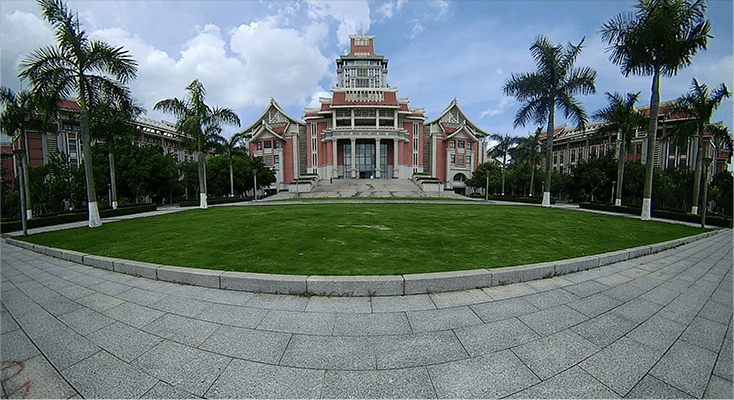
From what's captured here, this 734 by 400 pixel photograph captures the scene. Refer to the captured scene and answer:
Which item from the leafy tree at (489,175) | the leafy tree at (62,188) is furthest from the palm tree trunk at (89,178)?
the leafy tree at (489,175)

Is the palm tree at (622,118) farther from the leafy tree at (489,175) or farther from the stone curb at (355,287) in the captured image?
the stone curb at (355,287)

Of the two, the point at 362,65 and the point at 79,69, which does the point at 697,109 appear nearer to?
the point at 79,69

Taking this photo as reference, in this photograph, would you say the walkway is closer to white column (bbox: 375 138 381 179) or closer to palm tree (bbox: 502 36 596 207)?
palm tree (bbox: 502 36 596 207)

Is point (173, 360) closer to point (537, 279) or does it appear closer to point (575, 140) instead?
point (537, 279)

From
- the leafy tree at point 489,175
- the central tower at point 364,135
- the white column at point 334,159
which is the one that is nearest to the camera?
the leafy tree at point 489,175

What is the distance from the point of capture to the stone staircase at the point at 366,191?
3256cm

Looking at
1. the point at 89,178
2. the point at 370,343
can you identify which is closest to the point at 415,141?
the point at 89,178

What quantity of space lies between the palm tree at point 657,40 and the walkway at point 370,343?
53.1 feet

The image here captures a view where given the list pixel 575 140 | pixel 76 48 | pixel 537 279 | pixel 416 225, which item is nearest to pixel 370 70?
pixel 575 140

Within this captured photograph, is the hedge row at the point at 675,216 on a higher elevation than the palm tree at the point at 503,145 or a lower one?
lower

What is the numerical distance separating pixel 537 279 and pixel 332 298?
12.8 ft

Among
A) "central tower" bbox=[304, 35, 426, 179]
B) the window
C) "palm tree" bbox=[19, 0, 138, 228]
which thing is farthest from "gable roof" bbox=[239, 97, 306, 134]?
"palm tree" bbox=[19, 0, 138, 228]

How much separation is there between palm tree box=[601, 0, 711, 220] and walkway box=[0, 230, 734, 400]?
1619 centimetres

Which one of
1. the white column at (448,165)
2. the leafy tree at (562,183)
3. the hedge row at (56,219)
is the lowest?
the hedge row at (56,219)
